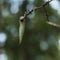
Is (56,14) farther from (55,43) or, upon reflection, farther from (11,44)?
(11,44)

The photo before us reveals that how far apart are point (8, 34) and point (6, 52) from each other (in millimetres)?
419

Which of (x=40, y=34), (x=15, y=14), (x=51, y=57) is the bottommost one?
(x=51, y=57)

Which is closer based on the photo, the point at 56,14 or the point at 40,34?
the point at 56,14

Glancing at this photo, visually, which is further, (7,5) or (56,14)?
(7,5)

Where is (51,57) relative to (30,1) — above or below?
below

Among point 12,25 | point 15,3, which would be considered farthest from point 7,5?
point 12,25

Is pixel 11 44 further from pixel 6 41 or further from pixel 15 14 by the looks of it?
pixel 15 14

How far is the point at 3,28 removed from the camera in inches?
255

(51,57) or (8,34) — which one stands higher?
(8,34)

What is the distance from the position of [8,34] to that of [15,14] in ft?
1.59

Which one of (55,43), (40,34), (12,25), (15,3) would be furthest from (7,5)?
(55,43)

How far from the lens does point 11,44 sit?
6.76 metres

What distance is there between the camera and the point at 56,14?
5906 millimetres

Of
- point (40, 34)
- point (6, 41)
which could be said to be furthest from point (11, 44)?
point (40, 34)
